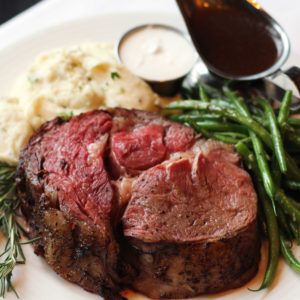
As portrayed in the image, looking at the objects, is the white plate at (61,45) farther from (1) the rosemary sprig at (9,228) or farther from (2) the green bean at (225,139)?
(2) the green bean at (225,139)

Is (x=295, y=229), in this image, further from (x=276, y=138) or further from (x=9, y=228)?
(x=9, y=228)

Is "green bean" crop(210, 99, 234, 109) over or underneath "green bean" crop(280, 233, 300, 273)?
over

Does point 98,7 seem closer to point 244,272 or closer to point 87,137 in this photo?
point 87,137

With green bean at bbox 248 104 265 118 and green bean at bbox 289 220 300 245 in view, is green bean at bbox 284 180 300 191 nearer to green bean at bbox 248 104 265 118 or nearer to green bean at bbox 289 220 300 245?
green bean at bbox 289 220 300 245

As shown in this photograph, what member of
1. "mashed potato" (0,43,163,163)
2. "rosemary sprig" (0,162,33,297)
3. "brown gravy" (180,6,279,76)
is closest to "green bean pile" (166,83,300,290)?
"brown gravy" (180,6,279,76)

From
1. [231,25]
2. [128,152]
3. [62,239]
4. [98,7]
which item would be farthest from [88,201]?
[98,7]

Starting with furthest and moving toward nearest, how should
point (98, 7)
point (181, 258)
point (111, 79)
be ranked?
1. point (98, 7)
2. point (111, 79)
3. point (181, 258)

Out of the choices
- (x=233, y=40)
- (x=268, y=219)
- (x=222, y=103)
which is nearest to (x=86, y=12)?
(x=233, y=40)

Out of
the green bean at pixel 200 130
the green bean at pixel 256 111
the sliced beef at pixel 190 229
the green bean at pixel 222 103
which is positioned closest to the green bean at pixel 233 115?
the green bean at pixel 222 103
